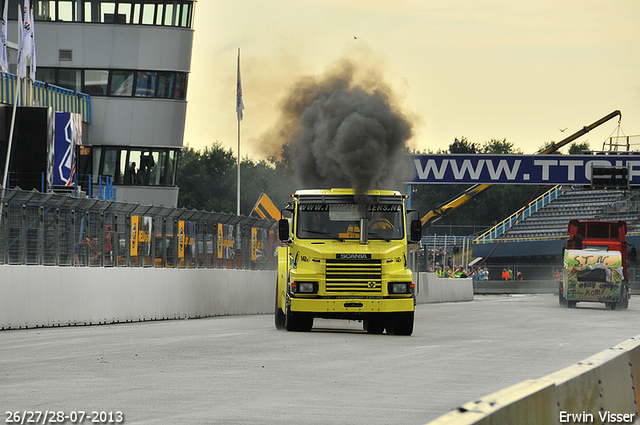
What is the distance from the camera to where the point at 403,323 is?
1878 cm

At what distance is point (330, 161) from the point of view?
902 inches

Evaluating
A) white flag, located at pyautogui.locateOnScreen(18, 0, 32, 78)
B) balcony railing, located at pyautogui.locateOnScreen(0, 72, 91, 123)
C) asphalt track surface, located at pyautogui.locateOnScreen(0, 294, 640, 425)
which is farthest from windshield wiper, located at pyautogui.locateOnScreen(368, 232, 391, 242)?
balcony railing, located at pyautogui.locateOnScreen(0, 72, 91, 123)

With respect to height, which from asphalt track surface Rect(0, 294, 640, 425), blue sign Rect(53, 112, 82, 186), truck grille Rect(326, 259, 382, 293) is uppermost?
blue sign Rect(53, 112, 82, 186)

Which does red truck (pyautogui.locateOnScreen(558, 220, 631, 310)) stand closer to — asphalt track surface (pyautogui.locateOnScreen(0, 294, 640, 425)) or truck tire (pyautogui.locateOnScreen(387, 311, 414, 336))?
asphalt track surface (pyautogui.locateOnScreen(0, 294, 640, 425))

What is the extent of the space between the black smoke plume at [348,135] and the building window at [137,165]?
96.4 feet

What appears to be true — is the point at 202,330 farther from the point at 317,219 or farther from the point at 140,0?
the point at 140,0

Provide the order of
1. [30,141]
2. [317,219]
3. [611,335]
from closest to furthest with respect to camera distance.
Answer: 1. [317,219]
2. [611,335]
3. [30,141]

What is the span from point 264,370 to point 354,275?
257 inches

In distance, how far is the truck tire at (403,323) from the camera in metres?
18.6

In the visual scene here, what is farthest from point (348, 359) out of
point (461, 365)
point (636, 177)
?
point (636, 177)

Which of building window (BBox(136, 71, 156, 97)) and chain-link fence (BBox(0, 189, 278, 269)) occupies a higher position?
building window (BBox(136, 71, 156, 97))

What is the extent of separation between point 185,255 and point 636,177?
32.0m

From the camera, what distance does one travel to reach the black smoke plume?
70.0ft

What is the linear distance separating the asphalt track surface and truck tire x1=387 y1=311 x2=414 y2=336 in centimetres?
33
